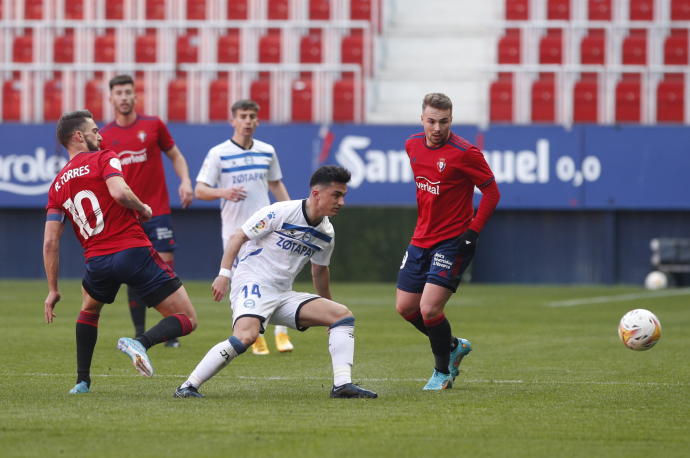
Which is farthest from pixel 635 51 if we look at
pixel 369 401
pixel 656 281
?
pixel 369 401

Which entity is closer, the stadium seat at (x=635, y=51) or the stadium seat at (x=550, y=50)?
the stadium seat at (x=635, y=51)

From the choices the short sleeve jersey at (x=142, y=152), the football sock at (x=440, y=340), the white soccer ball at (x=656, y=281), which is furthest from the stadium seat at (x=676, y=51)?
the football sock at (x=440, y=340)

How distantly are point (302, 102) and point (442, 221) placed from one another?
15.3 m

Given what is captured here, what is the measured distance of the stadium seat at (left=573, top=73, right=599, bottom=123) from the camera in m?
23.3

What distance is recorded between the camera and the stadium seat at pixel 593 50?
959 inches

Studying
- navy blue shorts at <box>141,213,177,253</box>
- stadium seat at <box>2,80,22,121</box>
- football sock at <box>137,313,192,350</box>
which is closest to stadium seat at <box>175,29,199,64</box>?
stadium seat at <box>2,80,22,121</box>

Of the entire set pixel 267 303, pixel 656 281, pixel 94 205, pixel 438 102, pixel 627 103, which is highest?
pixel 627 103

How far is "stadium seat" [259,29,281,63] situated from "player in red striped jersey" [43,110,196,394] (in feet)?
56.5

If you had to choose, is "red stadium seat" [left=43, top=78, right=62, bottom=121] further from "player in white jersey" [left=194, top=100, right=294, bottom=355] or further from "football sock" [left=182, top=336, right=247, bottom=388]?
"football sock" [left=182, top=336, right=247, bottom=388]

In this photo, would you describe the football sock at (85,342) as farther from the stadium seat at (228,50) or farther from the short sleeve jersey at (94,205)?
the stadium seat at (228,50)

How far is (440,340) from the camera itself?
8602 mm

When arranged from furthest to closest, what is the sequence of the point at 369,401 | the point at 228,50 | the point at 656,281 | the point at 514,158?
the point at 228,50, the point at 514,158, the point at 656,281, the point at 369,401

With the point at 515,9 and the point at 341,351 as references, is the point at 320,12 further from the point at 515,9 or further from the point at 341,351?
the point at 341,351

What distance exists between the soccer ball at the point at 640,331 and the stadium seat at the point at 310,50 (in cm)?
1620
